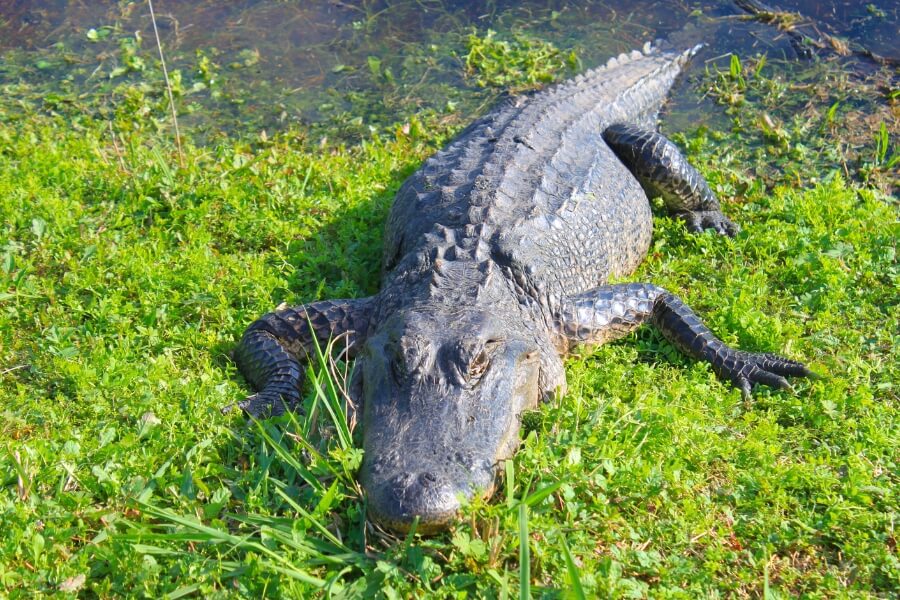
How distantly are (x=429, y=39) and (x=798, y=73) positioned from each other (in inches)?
140

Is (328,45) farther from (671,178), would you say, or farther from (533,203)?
(533,203)

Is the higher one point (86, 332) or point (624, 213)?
point (624, 213)

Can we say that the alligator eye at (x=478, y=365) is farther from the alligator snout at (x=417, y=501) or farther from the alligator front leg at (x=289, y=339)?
the alligator front leg at (x=289, y=339)

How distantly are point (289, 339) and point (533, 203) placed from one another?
1582 millimetres

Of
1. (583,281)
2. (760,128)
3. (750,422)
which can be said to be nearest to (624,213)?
(583,281)

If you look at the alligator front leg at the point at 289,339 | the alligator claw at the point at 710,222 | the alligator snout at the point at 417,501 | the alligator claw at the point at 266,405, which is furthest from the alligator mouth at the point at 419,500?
the alligator claw at the point at 710,222

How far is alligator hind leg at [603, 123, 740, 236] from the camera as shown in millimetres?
5789

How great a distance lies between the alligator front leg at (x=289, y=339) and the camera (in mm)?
4262

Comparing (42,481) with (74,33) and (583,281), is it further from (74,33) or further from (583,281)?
(74,33)

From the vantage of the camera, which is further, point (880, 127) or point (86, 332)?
point (880, 127)

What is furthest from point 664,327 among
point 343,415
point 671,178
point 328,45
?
point 328,45

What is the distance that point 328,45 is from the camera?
8367mm

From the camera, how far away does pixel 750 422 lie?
4.07 metres

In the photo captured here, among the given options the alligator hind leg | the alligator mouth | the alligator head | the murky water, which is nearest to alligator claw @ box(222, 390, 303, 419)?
the alligator head
